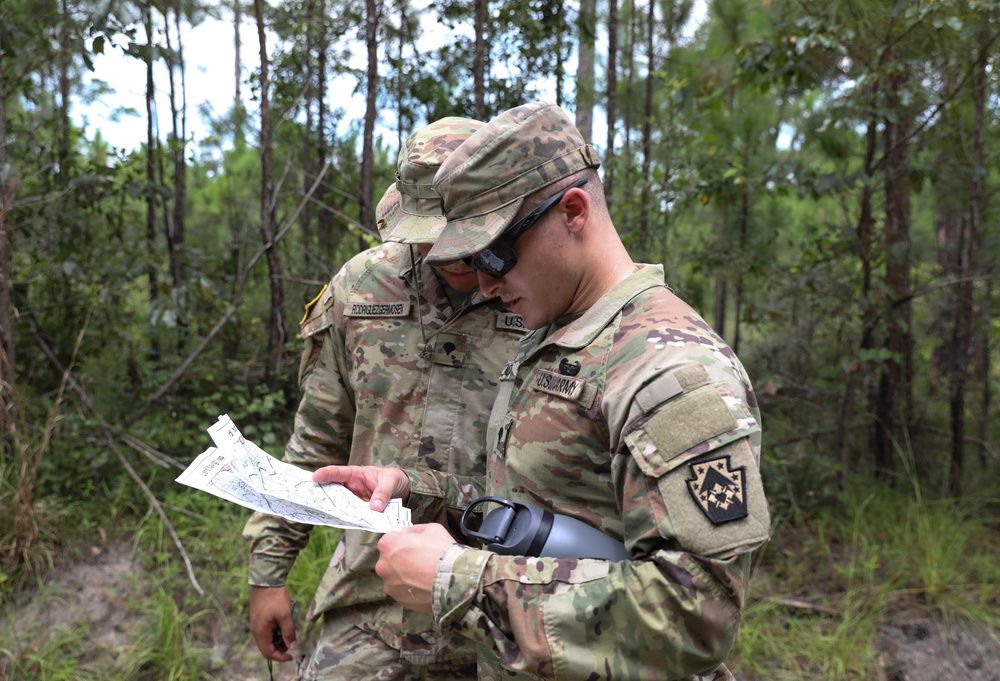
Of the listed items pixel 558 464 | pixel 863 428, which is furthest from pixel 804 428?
pixel 558 464

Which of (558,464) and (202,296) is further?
(202,296)

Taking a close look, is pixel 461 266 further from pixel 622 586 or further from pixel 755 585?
pixel 755 585

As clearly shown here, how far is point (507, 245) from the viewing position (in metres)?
1.35

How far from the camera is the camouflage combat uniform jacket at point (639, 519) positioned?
109 cm

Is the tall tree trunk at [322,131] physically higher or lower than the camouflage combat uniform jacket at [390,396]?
higher

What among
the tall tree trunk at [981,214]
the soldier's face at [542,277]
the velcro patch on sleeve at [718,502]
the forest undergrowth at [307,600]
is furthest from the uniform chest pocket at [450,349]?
the tall tree trunk at [981,214]

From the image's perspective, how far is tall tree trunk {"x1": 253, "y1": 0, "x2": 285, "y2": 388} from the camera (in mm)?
3990

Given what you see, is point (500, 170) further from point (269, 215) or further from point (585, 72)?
point (585, 72)

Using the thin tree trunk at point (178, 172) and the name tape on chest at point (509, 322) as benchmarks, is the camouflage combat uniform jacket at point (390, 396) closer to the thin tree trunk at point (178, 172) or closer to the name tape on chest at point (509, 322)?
the name tape on chest at point (509, 322)

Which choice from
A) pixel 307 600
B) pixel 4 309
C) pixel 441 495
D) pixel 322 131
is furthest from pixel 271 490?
pixel 322 131

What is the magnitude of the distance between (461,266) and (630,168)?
2379 mm

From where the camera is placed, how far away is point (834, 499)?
446cm

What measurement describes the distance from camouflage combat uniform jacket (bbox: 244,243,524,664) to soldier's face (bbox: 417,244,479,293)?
34 mm

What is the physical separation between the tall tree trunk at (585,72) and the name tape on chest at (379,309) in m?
2.57
